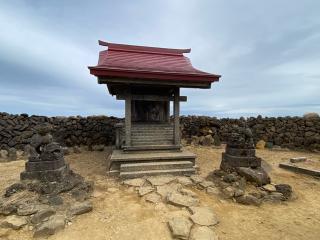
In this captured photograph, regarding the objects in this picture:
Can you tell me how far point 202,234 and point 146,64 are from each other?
644 centimetres

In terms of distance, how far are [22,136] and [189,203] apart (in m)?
9.86

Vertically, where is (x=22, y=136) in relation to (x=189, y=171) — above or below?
above

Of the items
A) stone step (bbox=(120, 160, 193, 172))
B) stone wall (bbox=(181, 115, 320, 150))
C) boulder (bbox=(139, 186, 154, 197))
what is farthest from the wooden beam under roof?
stone wall (bbox=(181, 115, 320, 150))

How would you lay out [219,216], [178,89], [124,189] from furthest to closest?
[178,89] → [124,189] → [219,216]

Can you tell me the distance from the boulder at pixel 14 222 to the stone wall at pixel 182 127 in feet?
26.8

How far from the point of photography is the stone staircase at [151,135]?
8359 mm

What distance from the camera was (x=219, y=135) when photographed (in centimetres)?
1398

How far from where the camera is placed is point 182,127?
13836 millimetres

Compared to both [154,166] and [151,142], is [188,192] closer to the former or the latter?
[154,166]

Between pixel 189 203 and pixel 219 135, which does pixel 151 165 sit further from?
pixel 219 135

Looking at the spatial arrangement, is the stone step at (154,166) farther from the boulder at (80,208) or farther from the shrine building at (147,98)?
the boulder at (80,208)

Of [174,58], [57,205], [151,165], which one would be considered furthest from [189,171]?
[174,58]

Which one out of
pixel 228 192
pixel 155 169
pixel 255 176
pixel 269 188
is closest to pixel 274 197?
pixel 269 188

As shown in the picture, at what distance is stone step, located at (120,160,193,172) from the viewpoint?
262 inches
